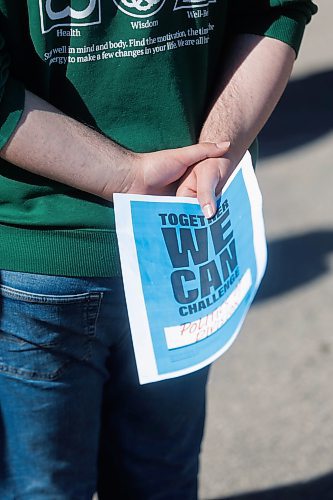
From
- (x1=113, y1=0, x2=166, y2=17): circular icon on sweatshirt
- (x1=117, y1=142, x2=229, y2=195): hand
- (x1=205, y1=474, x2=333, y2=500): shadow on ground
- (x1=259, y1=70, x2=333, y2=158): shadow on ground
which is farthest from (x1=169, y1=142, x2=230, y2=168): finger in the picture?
(x1=259, y1=70, x2=333, y2=158): shadow on ground

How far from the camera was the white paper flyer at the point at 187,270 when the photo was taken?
62.2 inches

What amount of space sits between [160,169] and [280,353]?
1832mm

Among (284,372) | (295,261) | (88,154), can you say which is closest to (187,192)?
(88,154)

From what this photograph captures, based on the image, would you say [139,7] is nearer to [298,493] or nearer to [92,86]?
[92,86]

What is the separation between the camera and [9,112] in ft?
4.93

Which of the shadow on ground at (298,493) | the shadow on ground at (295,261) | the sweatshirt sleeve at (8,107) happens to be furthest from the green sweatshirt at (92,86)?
the shadow on ground at (295,261)

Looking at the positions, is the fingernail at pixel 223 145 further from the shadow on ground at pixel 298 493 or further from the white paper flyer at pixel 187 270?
the shadow on ground at pixel 298 493

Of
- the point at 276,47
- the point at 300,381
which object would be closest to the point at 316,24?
the point at 300,381

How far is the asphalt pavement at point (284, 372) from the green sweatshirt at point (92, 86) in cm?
128

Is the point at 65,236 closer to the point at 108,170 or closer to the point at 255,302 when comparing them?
the point at 108,170

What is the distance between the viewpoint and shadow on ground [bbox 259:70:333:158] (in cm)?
553

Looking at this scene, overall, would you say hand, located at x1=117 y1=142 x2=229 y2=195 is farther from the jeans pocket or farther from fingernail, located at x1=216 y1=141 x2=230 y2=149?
the jeans pocket

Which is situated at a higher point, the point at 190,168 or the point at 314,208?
the point at 190,168

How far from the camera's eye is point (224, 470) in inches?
109
